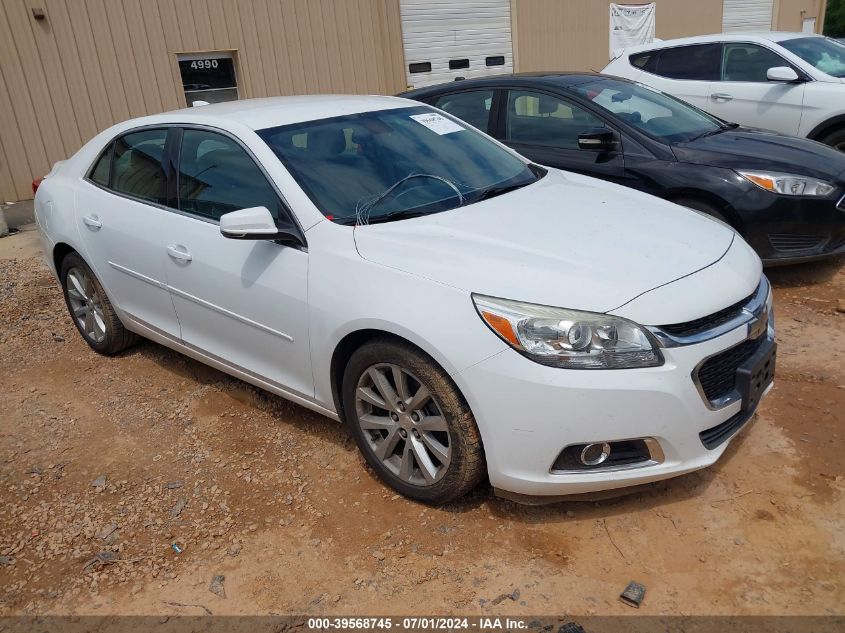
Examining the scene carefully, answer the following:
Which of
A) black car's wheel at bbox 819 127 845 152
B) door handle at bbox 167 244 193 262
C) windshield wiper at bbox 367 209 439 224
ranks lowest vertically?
black car's wheel at bbox 819 127 845 152

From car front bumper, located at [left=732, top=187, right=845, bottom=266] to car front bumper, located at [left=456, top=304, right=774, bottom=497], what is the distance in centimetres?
246

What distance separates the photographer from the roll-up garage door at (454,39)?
13023 millimetres

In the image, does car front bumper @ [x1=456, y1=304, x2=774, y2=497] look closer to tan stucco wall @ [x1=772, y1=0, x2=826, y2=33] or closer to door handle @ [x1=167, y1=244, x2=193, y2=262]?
door handle @ [x1=167, y1=244, x2=193, y2=262]

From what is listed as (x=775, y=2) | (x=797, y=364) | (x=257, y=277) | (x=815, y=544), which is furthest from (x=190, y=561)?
(x=775, y=2)

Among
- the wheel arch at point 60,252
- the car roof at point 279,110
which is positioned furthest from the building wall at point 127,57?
the car roof at point 279,110

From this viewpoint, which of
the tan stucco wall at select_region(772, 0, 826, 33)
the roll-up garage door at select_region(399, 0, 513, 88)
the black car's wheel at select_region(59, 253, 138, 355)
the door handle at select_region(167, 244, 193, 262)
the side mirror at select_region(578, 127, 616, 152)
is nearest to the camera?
the door handle at select_region(167, 244, 193, 262)

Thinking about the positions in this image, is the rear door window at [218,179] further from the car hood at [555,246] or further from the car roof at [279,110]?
the car hood at [555,246]

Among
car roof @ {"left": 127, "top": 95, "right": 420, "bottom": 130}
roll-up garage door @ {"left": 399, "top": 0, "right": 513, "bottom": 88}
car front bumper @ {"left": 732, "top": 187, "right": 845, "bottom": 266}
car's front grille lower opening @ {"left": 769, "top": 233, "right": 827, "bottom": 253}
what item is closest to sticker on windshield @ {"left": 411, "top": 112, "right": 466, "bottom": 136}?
car roof @ {"left": 127, "top": 95, "right": 420, "bottom": 130}

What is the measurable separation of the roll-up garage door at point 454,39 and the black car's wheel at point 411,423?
11.0 m

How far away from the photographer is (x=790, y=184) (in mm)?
4859

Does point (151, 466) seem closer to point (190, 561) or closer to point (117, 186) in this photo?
point (190, 561)

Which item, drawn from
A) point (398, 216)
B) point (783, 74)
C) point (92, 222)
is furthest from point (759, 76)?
point (92, 222)

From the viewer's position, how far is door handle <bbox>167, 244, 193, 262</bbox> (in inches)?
143

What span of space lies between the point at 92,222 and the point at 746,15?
19477 millimetres
